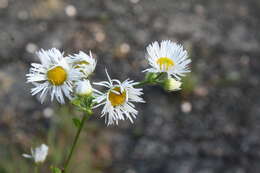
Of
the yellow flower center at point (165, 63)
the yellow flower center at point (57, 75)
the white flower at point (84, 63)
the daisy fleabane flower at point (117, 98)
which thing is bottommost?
the daisy fleabane flower at point (117, 98)

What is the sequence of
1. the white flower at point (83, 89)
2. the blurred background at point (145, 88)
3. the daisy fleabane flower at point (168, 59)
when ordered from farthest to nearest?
the blurred background at point (145, 88), the daisy fleabane flower at point (168, 59), the white flower at point (83, 89)

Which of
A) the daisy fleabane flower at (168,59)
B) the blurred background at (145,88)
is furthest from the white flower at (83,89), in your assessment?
the blurred background at (145,88)

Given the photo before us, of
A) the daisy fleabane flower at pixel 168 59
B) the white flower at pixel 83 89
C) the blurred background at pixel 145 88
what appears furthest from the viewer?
the blurred background at pixel 145 88

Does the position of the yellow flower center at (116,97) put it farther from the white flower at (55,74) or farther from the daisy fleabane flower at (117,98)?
the white flower at (55,74)

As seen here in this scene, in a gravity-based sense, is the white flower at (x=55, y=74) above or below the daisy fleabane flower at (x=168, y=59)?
below

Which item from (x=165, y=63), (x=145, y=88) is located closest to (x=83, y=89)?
(x=165, y=63)

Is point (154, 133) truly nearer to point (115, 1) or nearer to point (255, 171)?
point (255, 171)
